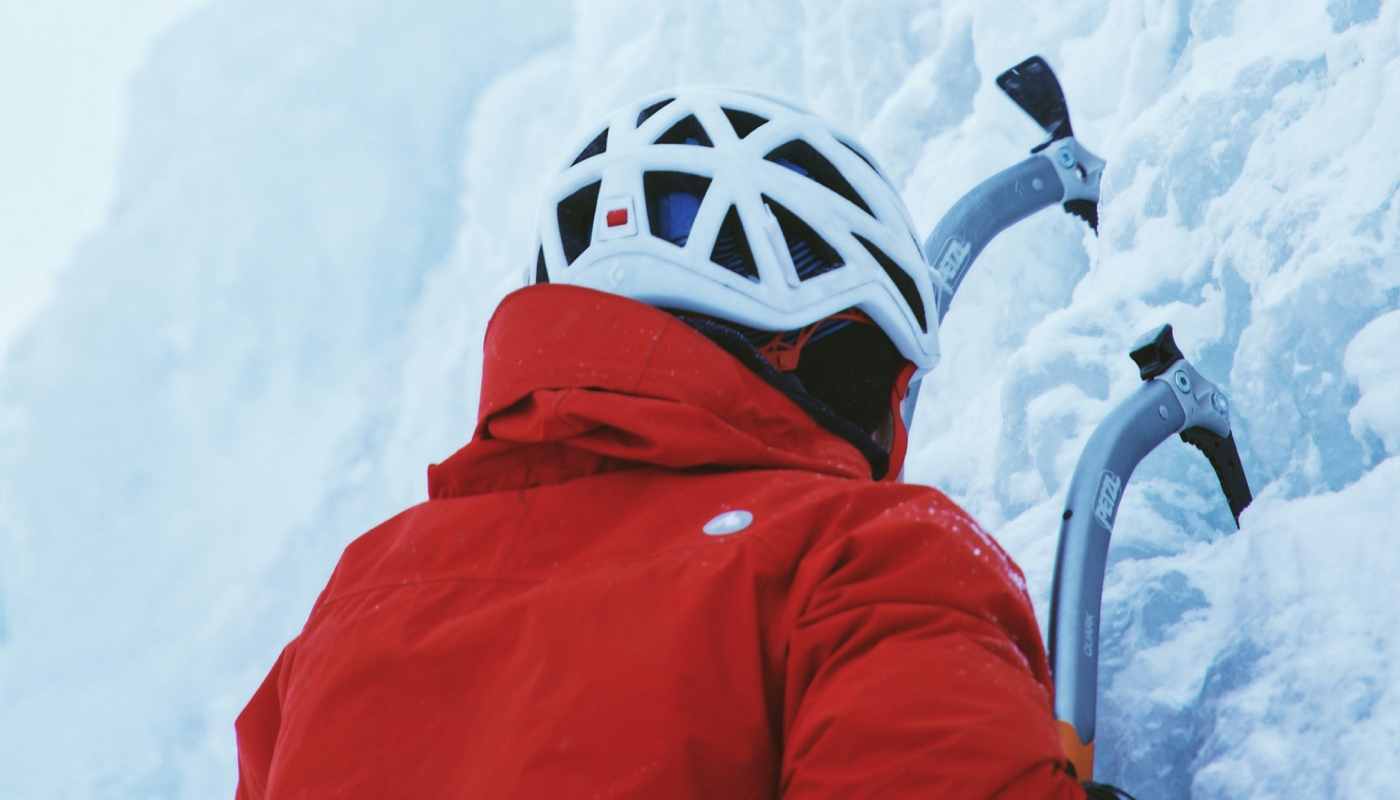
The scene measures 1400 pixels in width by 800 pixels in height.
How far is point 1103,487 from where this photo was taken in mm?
1782

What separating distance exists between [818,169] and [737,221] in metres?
0.25

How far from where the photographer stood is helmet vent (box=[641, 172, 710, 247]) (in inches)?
59.3

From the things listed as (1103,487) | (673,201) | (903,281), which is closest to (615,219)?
(673,201)

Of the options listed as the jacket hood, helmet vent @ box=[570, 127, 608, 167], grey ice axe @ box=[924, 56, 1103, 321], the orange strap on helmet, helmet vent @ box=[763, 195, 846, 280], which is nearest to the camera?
the jacket hood

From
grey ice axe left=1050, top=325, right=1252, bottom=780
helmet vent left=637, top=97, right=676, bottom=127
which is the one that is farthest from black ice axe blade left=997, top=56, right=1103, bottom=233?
helmet vent left=637, top=97, right=676, bottom=127

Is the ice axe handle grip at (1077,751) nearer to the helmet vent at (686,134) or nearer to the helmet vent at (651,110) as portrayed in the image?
the helmet vent at (686,134)

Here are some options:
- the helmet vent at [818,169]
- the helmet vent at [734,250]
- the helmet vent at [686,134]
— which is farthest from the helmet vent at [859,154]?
the helmet vent at [734,250]

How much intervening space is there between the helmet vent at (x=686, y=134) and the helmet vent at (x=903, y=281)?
0.29m

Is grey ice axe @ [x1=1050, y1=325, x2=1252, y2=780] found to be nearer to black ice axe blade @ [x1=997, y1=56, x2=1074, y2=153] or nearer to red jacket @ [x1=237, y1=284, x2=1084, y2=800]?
red jacket @ [x1=237, y1=284, x2=1084, y2=800]

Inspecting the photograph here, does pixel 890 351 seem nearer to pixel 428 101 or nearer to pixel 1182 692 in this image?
pixel 1182 692

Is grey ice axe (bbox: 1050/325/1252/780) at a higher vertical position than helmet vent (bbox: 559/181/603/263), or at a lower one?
lower

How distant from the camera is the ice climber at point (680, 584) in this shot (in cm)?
82

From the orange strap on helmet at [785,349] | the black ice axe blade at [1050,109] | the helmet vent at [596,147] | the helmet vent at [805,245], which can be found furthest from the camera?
the black ice axe blade at [1050,109]

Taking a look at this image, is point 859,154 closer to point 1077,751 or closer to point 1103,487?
point 1103,487
